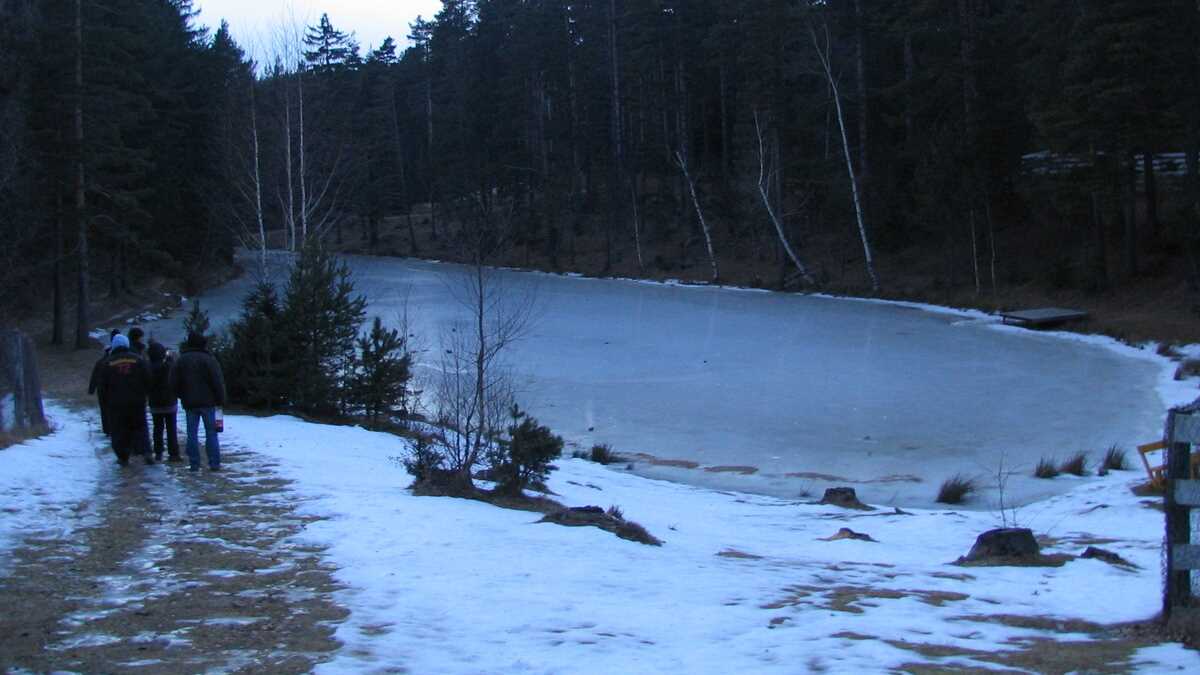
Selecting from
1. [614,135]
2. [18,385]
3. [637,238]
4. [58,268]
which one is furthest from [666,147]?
[18,385]

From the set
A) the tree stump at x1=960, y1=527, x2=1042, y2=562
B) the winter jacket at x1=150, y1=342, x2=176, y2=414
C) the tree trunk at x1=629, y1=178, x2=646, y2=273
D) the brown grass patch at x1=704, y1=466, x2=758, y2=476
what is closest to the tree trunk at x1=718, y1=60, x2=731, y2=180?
the tree trunk at x1=629, y1=178, x2=646, y2=273

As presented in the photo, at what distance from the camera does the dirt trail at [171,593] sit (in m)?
5.10

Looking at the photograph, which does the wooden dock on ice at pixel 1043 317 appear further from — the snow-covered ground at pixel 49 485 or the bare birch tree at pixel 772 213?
the snow-covered ground at pixel 49 485

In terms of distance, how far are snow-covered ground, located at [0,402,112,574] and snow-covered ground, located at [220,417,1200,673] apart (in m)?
1.75

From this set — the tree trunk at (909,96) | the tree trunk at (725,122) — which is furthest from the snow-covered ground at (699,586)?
the tree trunk at (725,122)

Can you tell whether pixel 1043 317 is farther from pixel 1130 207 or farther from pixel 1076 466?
pixel 1076 466

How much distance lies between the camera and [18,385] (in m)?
12.7

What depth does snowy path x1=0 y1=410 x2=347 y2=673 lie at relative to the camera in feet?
16.8

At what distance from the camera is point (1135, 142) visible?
28.8 metres

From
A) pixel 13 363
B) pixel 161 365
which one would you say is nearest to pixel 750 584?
pixel 161 365

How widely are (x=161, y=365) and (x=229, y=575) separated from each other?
17.7 feet

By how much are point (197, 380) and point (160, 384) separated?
0.50 meters

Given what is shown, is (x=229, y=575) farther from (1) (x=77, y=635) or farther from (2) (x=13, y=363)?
(2) (x=13, y=363)

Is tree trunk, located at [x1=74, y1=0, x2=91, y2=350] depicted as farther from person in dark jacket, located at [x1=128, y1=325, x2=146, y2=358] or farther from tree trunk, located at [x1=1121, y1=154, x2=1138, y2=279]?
tree trunk, located at [x1=1121, y1=154, x2=1138, y2=279]
